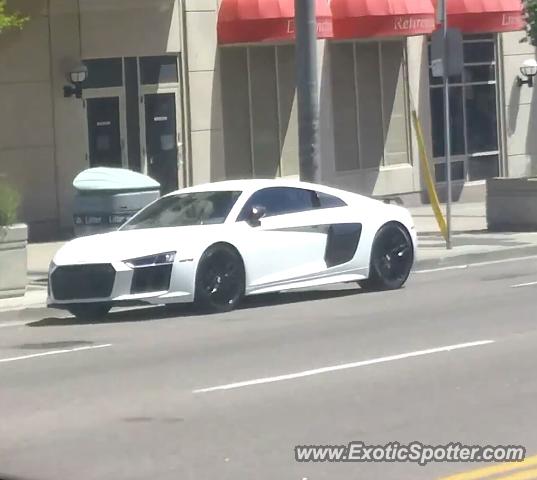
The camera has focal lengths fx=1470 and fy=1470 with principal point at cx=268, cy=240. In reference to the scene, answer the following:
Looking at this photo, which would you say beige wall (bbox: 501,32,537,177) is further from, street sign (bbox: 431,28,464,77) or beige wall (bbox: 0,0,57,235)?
beige wall (bbox: 0,0,57,235)

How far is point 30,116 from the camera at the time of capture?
79.7ft

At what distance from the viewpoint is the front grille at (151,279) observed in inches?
581

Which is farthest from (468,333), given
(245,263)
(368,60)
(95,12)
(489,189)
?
(368,60)

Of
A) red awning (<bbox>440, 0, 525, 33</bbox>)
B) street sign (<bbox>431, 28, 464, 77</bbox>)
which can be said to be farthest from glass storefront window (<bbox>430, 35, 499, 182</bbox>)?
street sign (<bbox>431, 28, 464, 77</bbox>)

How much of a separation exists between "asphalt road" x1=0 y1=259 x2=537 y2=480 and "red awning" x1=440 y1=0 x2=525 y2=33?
13822 millimetres

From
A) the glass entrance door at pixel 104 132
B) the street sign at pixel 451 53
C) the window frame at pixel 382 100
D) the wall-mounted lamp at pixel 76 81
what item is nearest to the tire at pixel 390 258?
the street sign at pixel 451 53

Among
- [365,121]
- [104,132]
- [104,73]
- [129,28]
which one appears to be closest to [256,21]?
[129,28]

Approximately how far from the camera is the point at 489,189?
2433cm

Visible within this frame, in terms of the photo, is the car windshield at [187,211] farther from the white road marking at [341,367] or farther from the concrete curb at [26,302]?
the white road marking at [341,367]

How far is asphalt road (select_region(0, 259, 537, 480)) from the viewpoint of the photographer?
8398mm

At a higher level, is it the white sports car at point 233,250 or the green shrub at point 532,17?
the green shrub at point 532,17

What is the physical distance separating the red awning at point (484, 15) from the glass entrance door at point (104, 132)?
7.63m

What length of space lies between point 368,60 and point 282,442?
2174cm

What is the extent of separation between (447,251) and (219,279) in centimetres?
668
